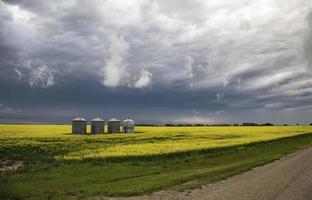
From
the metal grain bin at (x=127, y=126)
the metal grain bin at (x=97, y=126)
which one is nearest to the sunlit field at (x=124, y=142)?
the metal grain bin at (x=97, y=126)

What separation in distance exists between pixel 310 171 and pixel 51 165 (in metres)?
17.7

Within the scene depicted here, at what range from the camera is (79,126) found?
7312cm

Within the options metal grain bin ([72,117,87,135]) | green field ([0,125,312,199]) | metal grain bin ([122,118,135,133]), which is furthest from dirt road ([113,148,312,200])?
metal grain bin ([122,118,135,133])

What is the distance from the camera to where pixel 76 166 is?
26656 millimetres

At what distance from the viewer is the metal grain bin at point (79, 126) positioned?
238 feet

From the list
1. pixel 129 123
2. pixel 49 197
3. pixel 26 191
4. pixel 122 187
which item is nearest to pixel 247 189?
pixel 122 187

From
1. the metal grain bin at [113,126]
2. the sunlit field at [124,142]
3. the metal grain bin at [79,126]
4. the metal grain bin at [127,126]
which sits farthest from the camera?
the metal grain bin at [127,126]

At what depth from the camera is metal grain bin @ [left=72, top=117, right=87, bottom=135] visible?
72625mm

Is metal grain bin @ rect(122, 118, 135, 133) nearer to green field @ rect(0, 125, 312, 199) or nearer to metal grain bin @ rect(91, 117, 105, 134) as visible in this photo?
metal grain bin @ rect(91, 117, 105, 134)

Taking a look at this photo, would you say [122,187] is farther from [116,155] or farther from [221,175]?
[116,155]

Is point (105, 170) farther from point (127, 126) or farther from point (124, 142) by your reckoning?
point (127, 126)

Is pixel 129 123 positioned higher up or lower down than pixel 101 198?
higher up

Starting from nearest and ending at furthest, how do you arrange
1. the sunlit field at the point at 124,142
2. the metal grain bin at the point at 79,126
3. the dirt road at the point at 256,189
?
the dirt road at the point at 256,189 → the sunlit field at the point at 124,142 → the metal grain bin at the point at 79,126

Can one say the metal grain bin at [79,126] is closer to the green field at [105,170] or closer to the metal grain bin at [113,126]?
the metal grain bin at [113,126]
